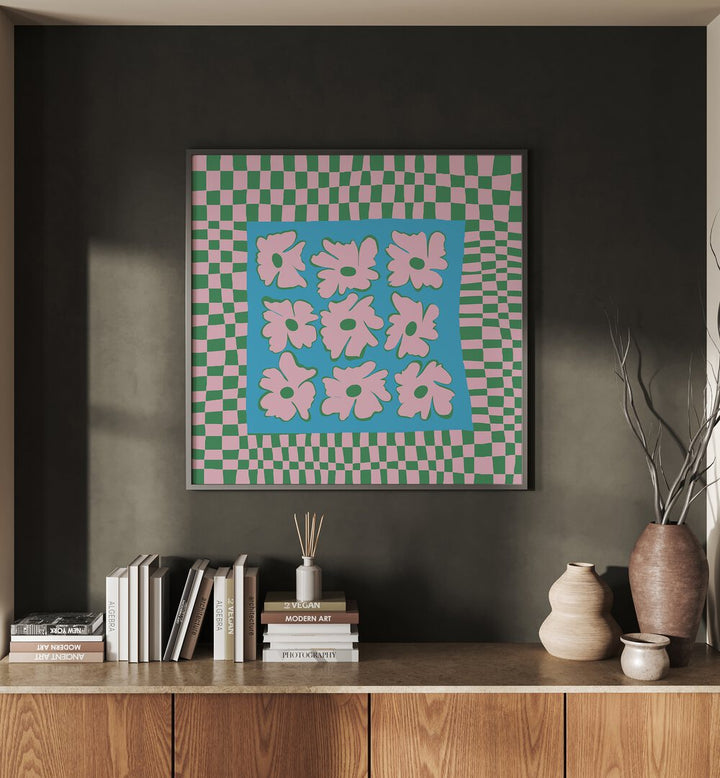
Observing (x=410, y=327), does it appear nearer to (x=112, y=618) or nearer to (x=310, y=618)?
(x=310, y=618)

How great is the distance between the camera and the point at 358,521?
2.43 m

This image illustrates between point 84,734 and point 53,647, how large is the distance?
0.28 m

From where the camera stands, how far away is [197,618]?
7.36 feet

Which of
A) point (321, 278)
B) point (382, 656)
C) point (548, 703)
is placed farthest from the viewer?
point (321, 278)

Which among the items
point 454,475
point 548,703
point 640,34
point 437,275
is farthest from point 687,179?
point 548,703

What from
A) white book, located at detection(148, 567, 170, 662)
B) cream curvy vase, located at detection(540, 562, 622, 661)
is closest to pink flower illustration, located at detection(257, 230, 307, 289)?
white book, located at detection(148, 567, 170, 662)

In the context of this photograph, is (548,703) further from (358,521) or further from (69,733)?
(69,733)

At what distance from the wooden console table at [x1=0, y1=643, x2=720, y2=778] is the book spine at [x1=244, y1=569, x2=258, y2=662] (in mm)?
215

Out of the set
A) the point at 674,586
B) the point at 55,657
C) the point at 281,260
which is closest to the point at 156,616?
the point at 55,657

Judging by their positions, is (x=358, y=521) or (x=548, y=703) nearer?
(x=548, y=703)

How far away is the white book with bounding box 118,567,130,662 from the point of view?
221cm

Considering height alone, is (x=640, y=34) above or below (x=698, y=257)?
above

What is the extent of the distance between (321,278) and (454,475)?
71 cm

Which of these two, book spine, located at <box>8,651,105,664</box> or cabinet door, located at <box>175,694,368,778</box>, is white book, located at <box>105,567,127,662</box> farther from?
cabinet door, located at <box>175,694,368,778</box>
